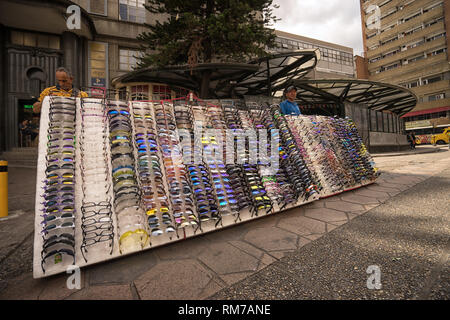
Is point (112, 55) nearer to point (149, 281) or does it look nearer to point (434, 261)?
point (149, 281)

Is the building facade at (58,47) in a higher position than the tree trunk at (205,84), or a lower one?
higher

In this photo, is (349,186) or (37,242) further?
(349,186)

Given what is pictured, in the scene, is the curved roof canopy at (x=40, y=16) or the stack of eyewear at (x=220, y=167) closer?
Answer: the stack of eyewear at (x=220, y=167)

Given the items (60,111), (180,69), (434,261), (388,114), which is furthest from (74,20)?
(388,114)

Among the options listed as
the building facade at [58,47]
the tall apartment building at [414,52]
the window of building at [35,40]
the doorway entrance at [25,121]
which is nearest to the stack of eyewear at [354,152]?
the building facade at [58,47]

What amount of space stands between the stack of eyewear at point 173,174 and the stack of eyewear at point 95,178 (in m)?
0.54

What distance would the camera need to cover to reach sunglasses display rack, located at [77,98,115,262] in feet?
5.64

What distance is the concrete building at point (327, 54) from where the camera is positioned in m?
31.4

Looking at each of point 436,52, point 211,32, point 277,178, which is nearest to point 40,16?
point 211,32

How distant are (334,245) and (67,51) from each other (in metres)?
18.1

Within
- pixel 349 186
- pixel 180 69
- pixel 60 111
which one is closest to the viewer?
pixel 60 111

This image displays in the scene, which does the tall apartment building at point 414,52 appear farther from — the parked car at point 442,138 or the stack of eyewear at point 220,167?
the stack of eyewear at point 220,167

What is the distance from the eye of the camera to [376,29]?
44406 millimetres

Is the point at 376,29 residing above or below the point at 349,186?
above
